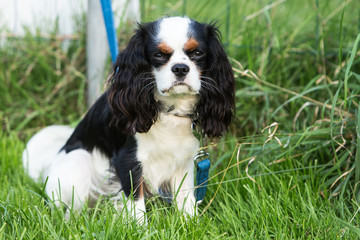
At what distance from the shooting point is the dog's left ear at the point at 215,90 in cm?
250

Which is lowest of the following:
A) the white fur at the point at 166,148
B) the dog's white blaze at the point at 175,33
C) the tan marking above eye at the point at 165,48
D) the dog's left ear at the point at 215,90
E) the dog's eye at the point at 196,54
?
the white fur at the point at 166,148

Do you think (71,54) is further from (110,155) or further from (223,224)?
(223,224)

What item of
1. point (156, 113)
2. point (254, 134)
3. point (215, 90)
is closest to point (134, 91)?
point (156, 113)

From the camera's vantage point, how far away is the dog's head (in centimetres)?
233

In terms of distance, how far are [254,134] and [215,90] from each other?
915 mm

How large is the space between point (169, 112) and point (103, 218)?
66 cm

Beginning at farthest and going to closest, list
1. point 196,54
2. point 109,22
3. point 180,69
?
point 109,22, point 196,54, point 180,69

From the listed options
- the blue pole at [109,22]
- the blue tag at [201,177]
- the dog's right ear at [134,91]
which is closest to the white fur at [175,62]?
the dog's right ear at [134,91]

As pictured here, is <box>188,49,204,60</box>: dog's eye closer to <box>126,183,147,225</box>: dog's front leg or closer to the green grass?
the green grass

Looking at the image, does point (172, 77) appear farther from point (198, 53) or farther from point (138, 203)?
point (138, 203)

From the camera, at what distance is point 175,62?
2281mm

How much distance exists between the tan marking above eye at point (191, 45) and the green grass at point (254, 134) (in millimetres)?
544

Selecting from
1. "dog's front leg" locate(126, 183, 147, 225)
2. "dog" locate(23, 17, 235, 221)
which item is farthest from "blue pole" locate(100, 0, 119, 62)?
"dog's front leg" locate(126, 183, 147, 225)

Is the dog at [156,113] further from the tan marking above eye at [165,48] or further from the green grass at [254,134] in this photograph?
the green grass at [254,134]
